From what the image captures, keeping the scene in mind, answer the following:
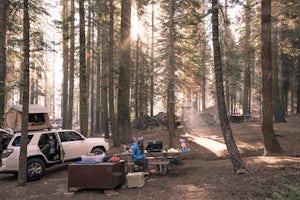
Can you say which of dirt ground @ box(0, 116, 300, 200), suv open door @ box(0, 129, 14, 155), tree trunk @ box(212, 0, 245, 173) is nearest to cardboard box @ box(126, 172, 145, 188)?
dirt ground @ box(0, 116, 300, 200)

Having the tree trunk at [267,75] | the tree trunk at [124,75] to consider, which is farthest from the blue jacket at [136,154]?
the tree trunk at [124,75]

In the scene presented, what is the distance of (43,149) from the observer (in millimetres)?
12555

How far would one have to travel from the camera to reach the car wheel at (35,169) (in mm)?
11852

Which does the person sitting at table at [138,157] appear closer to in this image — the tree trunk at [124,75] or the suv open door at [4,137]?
the suv open door at [4,137]

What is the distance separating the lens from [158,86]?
131ft

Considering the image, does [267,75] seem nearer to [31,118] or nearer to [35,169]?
[35,169]

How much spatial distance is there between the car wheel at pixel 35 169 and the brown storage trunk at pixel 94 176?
2644mm

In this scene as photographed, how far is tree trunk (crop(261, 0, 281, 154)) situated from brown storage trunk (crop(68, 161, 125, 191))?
783 centimetres

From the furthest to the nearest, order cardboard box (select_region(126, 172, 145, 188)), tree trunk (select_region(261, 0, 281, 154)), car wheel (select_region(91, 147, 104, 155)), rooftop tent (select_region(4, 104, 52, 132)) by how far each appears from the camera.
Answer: car wheel (select_region(91, 147, 104, 155)) → tree trunk (select_region(261, 0, 281, 154)) → rooftop tent (select_region(4, 104, 52, 132)) → cardboard box (select_region(126, 172, 145, 188))

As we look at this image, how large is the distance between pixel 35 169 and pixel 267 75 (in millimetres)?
10849

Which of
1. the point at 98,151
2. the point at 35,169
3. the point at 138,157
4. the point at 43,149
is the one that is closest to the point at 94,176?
the point at 138,157

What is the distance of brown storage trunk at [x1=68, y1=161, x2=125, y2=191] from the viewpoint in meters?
9.77

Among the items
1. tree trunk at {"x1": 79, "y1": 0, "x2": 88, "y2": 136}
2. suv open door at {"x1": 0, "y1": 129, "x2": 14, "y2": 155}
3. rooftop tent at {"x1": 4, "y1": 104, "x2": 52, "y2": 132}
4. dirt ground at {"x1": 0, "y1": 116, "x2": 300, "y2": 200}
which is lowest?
dirt ground at {"x1": 0, "y1": 116, "x2": 300, "y2": 200}

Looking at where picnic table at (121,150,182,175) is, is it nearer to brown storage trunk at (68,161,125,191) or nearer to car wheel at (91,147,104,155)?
brown storage trunk at (68,161,125,191)
